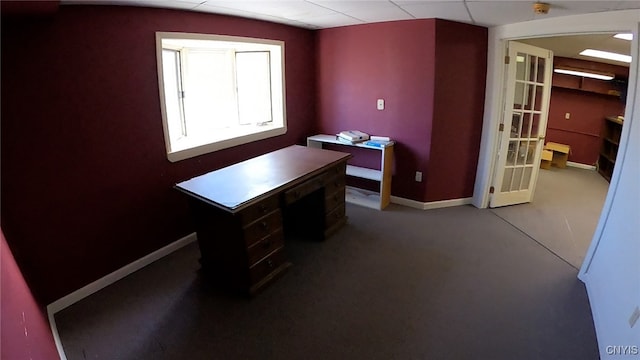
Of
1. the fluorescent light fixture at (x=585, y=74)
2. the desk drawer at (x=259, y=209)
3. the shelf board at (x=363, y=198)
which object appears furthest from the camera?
the fluorescent light fixture at (x=585, y=74)

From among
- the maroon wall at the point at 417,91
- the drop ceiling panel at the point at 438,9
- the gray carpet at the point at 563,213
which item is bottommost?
the gray carpet at the point at 563,213

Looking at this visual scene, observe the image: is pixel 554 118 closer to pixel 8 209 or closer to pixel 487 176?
pixel 487 176

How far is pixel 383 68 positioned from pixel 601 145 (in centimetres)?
483

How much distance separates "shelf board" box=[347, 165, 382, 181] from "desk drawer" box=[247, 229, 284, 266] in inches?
64.5

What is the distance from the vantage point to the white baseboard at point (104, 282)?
2.10 meters

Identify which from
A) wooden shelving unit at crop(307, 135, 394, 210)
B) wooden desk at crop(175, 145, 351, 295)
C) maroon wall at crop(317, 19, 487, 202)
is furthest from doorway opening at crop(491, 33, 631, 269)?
wooden desk at crop(175, 145, 351, 295)

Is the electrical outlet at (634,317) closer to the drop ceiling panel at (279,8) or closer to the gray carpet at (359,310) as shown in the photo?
the gray carpet at (359,310)

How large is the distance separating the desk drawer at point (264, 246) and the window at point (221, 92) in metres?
1.13

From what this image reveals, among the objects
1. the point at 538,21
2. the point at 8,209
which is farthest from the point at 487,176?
the point at 8,209

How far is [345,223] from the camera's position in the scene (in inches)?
136

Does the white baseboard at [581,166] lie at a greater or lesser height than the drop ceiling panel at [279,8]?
lesser

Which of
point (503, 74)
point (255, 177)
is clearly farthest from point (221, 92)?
point (503, 74)

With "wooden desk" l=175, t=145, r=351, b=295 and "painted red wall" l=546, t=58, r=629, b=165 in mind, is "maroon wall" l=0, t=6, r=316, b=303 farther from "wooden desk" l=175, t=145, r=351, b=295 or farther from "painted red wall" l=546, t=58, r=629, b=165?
"painted red wall" l=546, t=58, r=629, b=165

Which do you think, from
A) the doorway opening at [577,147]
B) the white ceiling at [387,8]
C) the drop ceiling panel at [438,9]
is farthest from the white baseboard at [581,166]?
the drop ceiling panel at [438,9]
